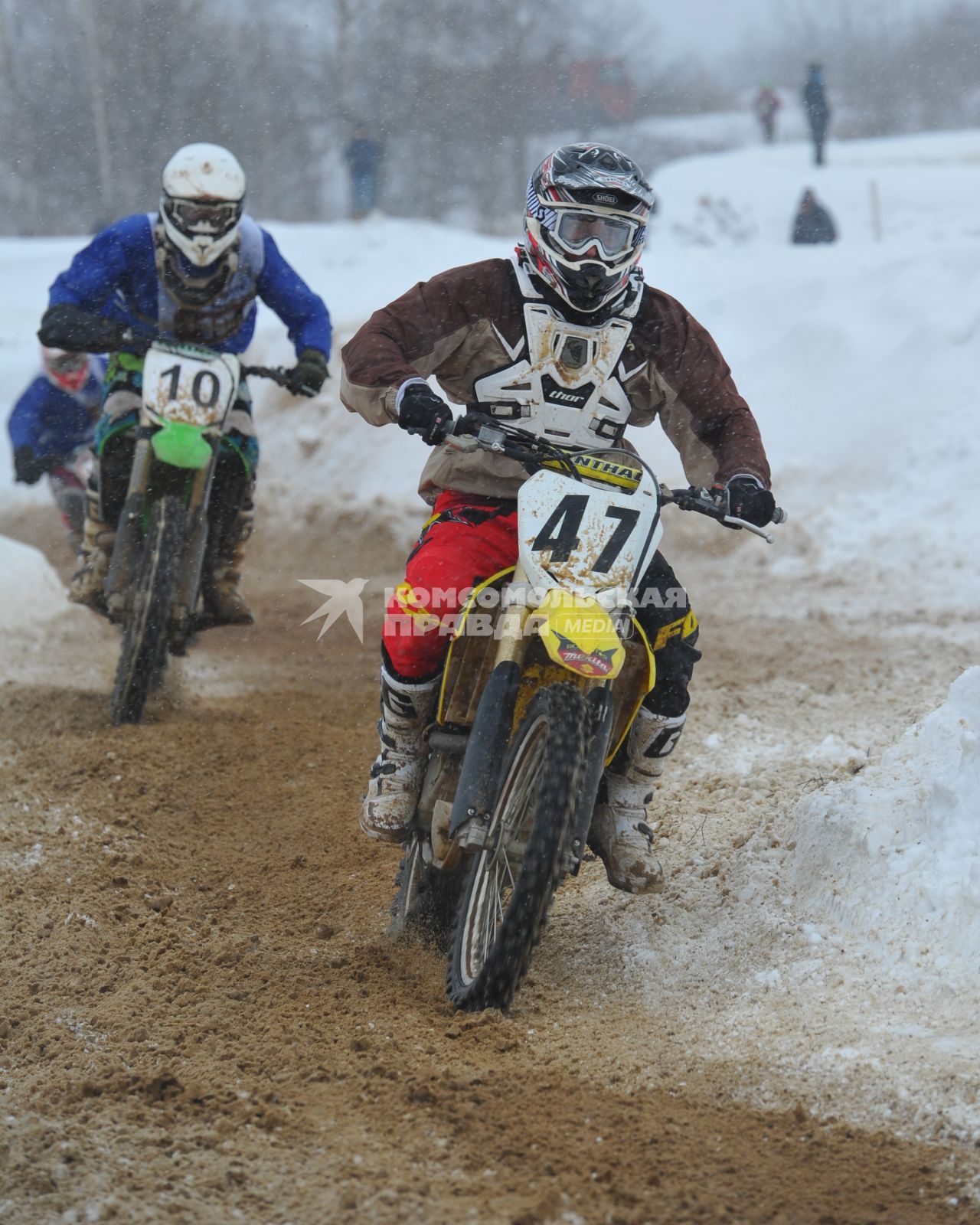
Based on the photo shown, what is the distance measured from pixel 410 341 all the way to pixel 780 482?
789cm

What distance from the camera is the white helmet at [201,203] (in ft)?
20.1

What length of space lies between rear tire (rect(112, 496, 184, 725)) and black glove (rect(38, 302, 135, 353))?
2.45 feet

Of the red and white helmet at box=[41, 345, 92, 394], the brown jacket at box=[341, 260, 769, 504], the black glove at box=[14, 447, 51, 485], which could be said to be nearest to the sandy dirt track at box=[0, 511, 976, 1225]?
the brown jacket at box=[341, 260, 769, 504]

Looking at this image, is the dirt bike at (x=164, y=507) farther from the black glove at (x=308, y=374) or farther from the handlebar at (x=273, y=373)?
the black glove at (x=308, y=374)

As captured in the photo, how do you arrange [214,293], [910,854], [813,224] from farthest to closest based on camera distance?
[813,224], [214,293], [910,854]

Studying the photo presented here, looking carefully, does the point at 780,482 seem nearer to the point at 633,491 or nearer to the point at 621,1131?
the point at 633,491

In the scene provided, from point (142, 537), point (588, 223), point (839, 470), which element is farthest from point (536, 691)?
point (839, 470)

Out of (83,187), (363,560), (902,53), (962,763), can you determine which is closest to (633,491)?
(962,763)

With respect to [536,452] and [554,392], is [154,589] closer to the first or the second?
[554,392]

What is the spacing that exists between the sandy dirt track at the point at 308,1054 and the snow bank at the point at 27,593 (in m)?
2.89

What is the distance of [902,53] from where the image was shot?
137 feet

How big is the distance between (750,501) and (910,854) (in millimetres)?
1146

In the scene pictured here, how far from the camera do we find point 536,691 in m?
3.65

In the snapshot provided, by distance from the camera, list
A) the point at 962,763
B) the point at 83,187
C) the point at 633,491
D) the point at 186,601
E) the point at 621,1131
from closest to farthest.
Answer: the point at 621,1131 < the point at 633,491 < the point at 962,763 < the point at 186,601 < the point at 83,187
